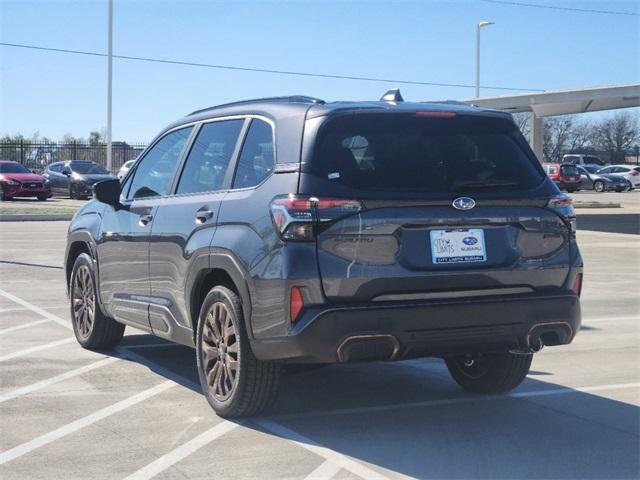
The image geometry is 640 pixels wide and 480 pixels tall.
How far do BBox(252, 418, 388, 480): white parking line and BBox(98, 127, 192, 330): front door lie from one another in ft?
5.35

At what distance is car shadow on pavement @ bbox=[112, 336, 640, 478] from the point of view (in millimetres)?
5141

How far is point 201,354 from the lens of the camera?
20.5ft

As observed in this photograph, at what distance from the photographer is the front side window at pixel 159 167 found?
714cm

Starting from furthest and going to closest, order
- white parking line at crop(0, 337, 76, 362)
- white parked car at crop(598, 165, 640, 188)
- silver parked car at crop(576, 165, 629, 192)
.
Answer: white parked car at crop(598, 165, 640, 188) < silver parked car at crop(576, 165, 629, 192) < white parking line at crop(0, 337, 76, 362)

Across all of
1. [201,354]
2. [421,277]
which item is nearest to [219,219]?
[201,354]

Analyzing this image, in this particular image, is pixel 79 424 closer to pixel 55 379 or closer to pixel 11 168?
pixel 55 379

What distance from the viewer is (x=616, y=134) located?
104 metres

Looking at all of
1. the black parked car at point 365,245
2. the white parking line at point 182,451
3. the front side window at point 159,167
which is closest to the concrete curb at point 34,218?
the front side window at point 159,167

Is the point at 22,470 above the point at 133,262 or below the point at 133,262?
below

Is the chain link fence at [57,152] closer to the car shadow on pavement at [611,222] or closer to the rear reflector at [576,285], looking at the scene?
the car shadow on pavement at [611,222]

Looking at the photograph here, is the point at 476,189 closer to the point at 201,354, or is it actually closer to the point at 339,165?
the point at 339,165

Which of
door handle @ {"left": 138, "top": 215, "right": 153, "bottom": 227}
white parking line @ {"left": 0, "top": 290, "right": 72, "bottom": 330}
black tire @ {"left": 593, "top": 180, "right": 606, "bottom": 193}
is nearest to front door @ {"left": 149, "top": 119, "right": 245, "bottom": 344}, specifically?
door handle @ {"left": 138, "top": 215, "right": 153, "bottom": 227}

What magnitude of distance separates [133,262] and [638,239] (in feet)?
55.7

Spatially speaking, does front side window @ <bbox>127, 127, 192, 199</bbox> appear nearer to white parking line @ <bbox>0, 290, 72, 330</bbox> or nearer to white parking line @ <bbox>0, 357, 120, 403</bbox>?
white parking line @ <bbox>0, 357, 120, 403</bbox>
